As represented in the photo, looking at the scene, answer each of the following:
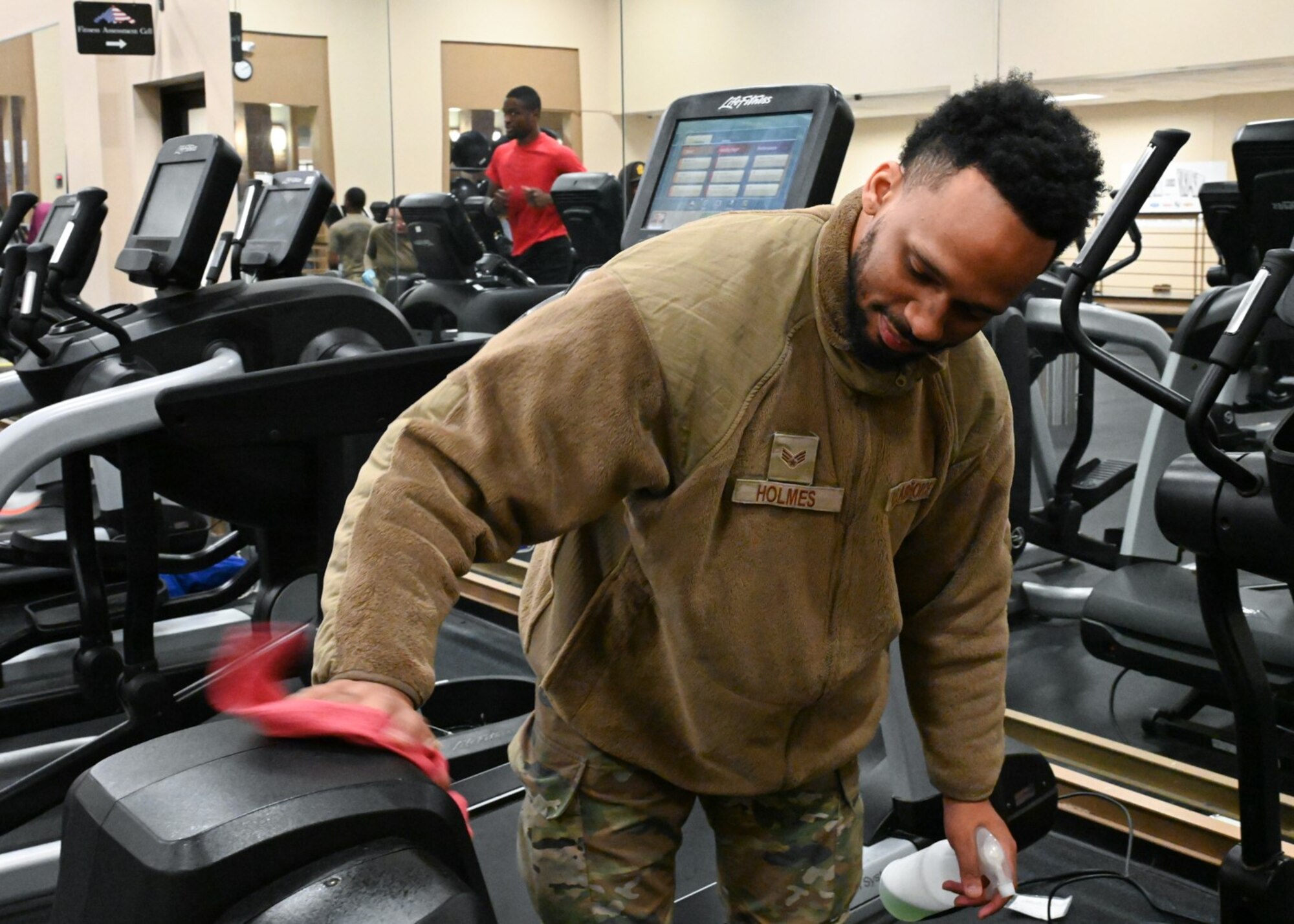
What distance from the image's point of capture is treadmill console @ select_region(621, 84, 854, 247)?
1906 millimetres

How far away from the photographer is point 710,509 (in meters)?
1.23

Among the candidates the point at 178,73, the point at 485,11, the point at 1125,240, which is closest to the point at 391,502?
the point at 1125,240

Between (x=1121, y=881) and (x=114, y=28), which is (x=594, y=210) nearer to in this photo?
(x=1121, y=881)

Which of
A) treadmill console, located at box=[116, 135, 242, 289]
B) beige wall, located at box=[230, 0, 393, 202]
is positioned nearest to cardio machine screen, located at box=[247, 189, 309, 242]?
treadmill console, located at box=[116, 135, 242, 289]

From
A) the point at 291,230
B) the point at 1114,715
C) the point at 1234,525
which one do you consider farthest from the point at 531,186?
the point at 1234,525

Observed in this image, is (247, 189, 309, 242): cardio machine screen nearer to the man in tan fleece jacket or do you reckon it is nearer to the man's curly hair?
the man in tan fleece jacket

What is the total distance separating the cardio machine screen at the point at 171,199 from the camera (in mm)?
3281

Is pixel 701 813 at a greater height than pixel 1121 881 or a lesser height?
greater

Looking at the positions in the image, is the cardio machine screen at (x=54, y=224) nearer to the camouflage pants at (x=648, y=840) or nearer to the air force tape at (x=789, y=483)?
the camouflage pants at (x=648, y=840)

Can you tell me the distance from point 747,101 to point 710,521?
1.06 m

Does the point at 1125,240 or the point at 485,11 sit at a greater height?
the point at 485,11

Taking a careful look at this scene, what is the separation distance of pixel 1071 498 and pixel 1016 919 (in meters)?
1.76

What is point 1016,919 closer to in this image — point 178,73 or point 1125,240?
point 1125,240

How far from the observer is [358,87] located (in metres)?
5.89
